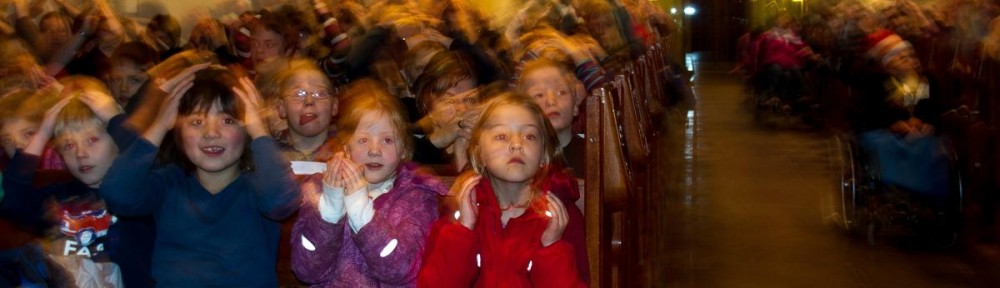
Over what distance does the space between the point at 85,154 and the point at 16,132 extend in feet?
1.30

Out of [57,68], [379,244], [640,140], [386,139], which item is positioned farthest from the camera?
[57,68]

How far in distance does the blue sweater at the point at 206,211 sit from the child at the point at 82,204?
15 centimetres

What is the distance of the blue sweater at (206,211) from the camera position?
12.2 ft

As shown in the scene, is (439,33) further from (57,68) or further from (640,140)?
(640,140)

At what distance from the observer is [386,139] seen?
3.69m

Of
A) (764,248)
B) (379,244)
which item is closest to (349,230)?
(379,244)

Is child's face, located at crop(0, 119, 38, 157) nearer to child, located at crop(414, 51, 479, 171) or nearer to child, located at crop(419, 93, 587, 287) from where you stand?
child, located at crop(414, 51, 479, 171)

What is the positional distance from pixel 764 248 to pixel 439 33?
8.05 ft

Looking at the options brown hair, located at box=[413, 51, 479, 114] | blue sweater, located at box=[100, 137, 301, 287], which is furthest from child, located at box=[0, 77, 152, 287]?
brown hair, located at box=[413, 51, 479, 114]

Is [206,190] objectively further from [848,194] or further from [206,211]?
[848,194]

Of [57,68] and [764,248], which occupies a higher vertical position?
[57,68]

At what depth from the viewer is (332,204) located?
3.38 m

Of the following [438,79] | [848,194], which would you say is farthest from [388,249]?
[848,194]

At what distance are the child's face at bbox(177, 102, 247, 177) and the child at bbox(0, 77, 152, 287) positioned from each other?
0.94 feet
